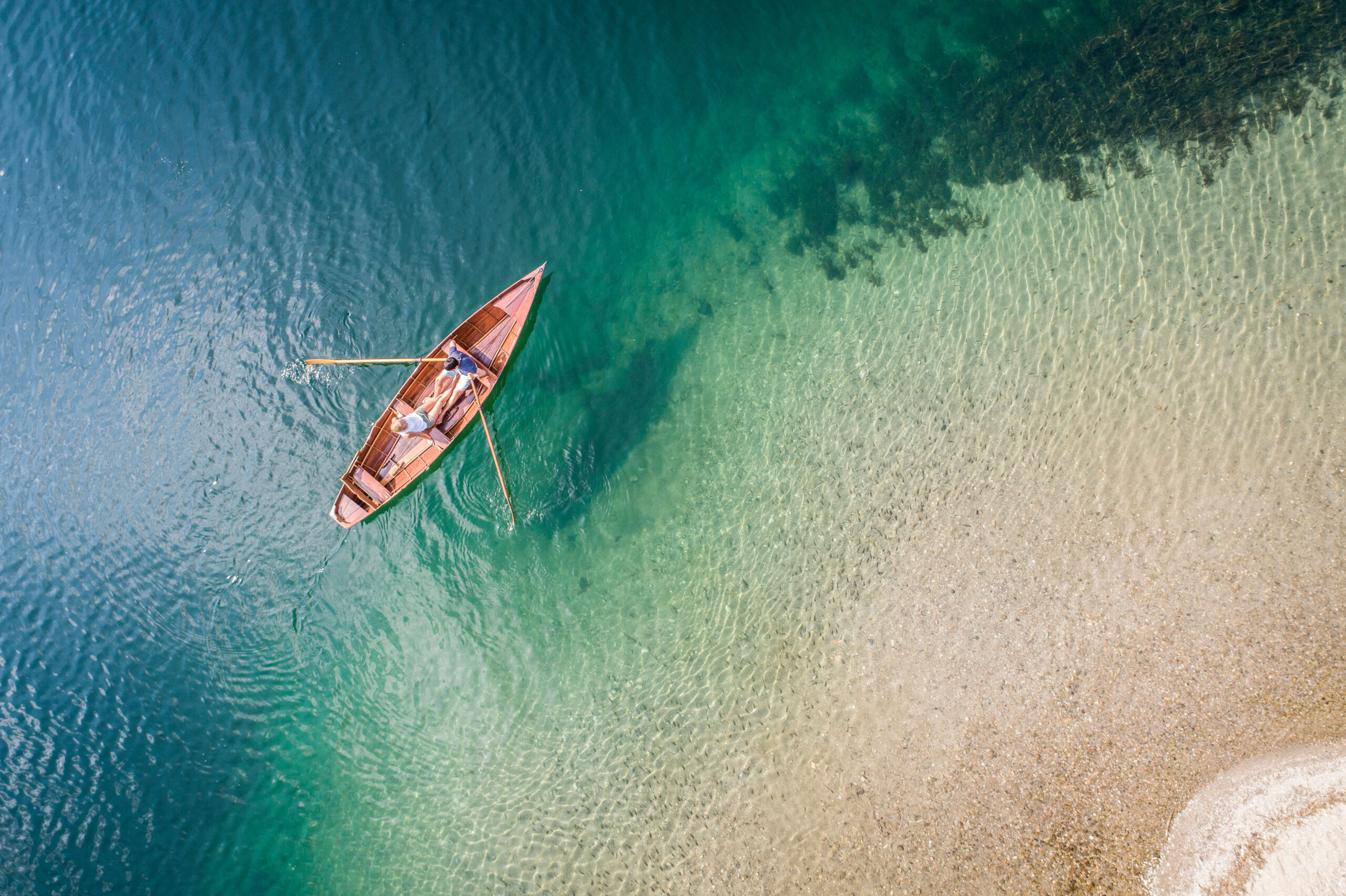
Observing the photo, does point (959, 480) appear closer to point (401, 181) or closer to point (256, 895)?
point (401, 181)

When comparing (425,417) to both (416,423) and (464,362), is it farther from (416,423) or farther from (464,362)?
(464,362)

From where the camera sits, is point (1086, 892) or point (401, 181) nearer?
point (1086, 892)

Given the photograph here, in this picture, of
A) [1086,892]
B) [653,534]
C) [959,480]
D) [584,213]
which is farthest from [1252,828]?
[584,213]

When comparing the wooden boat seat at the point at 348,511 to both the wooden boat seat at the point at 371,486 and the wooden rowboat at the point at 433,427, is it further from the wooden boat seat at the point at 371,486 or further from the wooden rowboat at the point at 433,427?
the wooden boat seat at the point at 371,486

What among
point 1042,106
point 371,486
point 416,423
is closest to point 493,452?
point 416,423

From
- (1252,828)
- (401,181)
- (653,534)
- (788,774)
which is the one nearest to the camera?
(1252,828)

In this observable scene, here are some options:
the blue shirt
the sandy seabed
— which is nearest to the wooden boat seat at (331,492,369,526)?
the blue shirt

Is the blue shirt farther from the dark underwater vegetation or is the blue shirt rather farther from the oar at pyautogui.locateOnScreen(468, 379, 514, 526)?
the dark underwater vegetation
